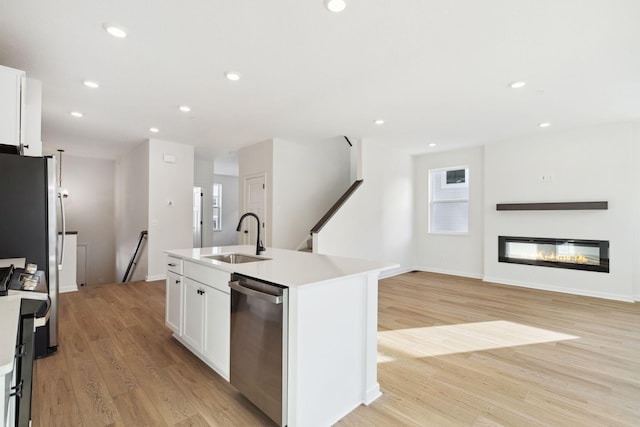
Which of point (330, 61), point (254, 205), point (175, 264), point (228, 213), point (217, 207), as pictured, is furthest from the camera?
point (228, 213)

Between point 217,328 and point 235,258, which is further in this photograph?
point 235,258

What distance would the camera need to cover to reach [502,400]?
2023 mm

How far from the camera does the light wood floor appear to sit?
1.85 m

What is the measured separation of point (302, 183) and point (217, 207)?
4.18 meters

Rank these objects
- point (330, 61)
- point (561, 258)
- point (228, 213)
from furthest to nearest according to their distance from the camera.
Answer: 1. point (228, 213)
2. point (561, 258)
3. point (330, 61)

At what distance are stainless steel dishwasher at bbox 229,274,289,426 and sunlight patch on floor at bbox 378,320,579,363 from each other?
1185mm

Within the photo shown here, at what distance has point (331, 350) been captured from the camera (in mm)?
1751

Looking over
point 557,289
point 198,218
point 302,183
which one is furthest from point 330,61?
point 198,218

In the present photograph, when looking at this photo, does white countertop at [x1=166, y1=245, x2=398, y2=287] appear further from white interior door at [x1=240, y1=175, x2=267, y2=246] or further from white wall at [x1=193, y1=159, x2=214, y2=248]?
white wall at [x1=193, y1=159, x2=214, y2=248]

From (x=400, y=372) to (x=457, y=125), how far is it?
3.67m

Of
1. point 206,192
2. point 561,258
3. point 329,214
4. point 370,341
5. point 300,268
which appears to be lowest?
point 370,341

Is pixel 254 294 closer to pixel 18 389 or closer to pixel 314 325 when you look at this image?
pixel 314 325

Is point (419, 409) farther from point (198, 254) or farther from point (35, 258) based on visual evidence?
point (35, 258)

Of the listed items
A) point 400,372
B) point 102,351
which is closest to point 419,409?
point 400,372
